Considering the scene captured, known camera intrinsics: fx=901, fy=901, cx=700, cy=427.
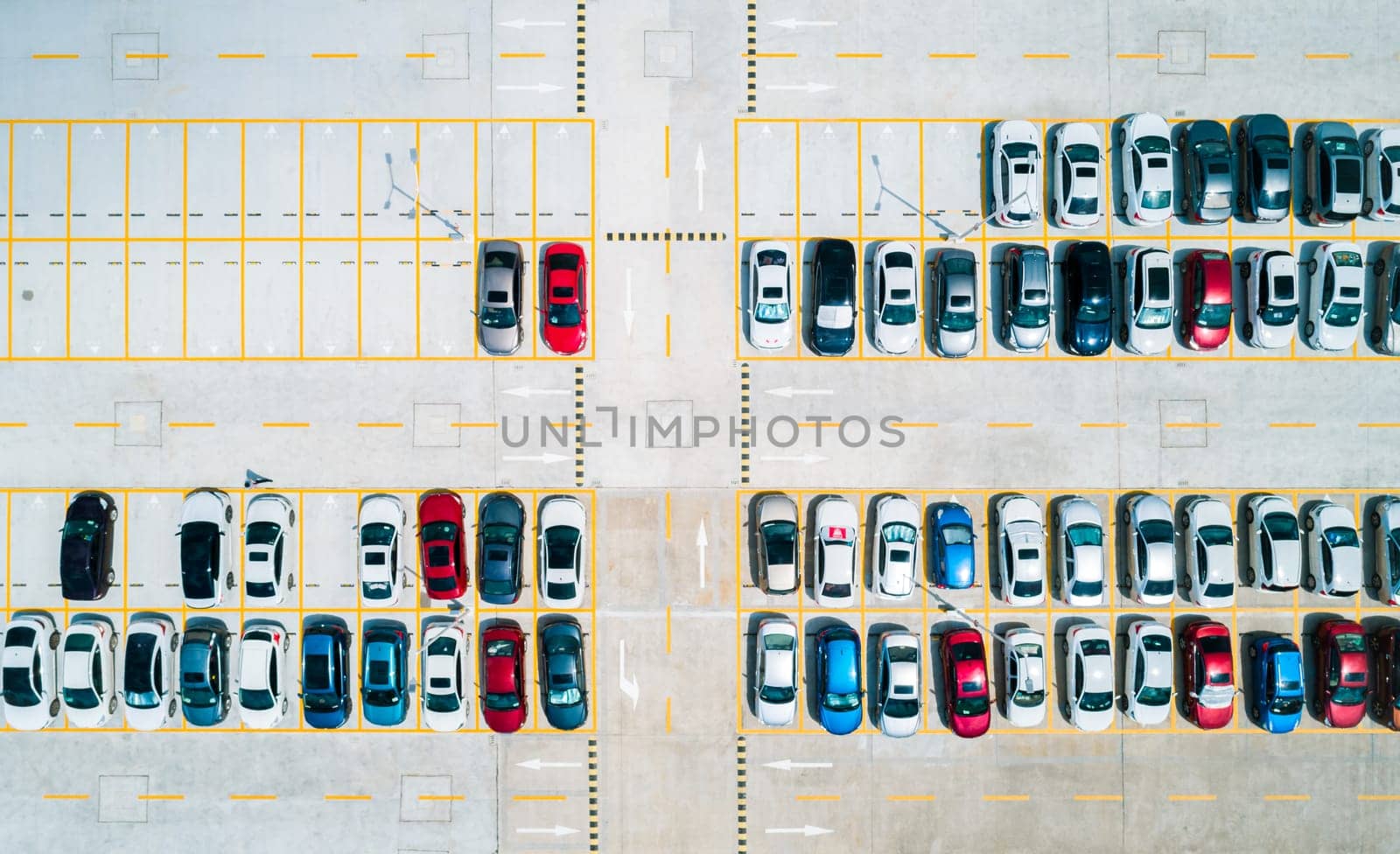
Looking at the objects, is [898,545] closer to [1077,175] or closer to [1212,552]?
[1212,552]

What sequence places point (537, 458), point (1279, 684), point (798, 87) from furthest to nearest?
point (798, 87)
point (537, 458)
point (1279, 684)

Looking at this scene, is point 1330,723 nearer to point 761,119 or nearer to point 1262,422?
point 1262,422

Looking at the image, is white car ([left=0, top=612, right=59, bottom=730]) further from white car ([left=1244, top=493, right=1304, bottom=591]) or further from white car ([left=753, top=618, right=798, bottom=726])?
white car ([left=1244, top=493, right=1304, bottom=591])

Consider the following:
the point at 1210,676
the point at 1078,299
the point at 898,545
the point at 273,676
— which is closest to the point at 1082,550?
the point at 1210,676

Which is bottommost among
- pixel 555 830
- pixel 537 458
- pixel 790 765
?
pixel 555 830

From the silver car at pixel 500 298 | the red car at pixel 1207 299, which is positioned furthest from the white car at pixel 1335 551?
the silver car at pixel 500 298

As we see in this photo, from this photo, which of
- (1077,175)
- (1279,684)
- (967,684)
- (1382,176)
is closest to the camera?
(1279,684)

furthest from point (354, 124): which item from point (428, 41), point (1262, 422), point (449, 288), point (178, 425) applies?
point (1262, 422)
